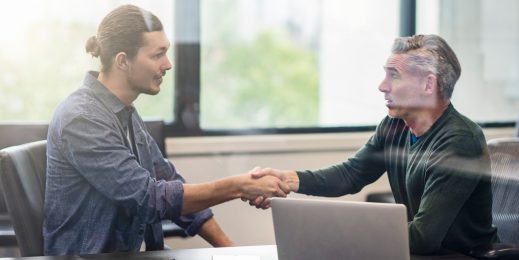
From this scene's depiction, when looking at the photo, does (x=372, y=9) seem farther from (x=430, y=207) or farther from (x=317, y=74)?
(x=430, y=207)

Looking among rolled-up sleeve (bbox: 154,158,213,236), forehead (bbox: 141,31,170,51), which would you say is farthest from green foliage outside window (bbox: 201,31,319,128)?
forehead (bbox: 141,31,170,51)

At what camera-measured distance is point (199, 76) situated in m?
3.09

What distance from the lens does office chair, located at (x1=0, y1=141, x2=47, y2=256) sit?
170 centimetres

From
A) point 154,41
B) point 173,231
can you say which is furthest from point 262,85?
point 154,41

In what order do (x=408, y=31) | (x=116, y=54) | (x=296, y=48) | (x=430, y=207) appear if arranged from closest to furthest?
1. (x=430, y=207)
2. (x=116, y=54)
3. (x=408, y=31)
4. (x=296, y=48)

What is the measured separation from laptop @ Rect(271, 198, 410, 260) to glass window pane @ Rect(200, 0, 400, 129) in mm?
1733

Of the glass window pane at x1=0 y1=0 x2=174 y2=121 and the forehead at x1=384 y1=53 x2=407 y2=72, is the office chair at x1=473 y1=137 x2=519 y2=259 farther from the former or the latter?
the glass window pane at x1=0 y1=0 x2=174 y2=121

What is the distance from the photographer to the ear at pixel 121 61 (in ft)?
6.22

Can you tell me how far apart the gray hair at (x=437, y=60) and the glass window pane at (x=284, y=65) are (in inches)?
50.6

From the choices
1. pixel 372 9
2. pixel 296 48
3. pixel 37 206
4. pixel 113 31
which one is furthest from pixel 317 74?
pixel 37 206

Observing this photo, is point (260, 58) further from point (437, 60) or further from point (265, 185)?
point (437, 60)

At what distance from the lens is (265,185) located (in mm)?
2047

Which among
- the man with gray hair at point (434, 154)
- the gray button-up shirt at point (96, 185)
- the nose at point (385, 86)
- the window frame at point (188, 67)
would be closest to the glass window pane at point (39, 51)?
the window frame at point (188, 67)

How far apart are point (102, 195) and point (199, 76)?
4.37 feet
